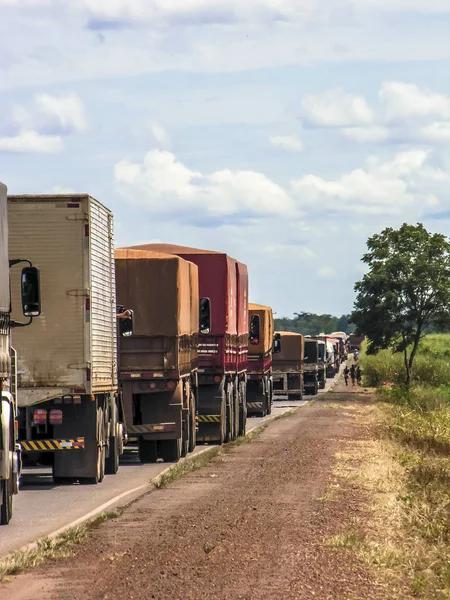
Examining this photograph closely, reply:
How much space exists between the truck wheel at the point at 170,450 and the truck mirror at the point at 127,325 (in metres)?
2.82

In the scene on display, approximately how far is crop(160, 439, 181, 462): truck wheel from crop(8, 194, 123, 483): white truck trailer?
511 centimetres

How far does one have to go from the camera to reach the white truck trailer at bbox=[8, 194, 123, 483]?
19062 millimetres

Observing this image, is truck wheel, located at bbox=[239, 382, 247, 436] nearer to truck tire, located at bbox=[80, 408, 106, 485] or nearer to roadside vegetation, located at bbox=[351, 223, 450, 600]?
roadside vegetation, located at bbox=[351, 223, 450, 600]

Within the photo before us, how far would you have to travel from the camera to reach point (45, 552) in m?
12.0

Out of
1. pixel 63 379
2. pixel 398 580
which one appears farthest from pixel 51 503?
pixel 398 580

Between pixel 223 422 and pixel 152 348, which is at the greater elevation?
pixel 152 348

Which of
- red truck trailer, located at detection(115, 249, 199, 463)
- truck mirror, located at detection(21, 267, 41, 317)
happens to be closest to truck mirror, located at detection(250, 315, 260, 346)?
red truck trailer, located at detection(115, 249, 199, 463)

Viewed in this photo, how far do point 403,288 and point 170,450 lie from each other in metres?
43.4

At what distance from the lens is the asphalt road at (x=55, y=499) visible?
1427 cm

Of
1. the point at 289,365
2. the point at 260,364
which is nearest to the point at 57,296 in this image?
the point at 260,364

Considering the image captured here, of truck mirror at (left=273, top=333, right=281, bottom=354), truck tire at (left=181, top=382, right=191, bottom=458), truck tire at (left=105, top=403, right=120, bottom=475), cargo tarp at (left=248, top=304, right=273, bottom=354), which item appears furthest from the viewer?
truck mirror at (left=273, top=333, right=281, bottom=354)

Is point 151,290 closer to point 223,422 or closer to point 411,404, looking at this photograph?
point 223,422

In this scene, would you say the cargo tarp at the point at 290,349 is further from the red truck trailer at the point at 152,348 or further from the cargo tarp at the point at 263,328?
the red truck trailer at the point at 152,348

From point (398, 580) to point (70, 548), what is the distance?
10.6 feet
